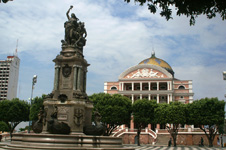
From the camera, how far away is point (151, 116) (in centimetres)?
4419

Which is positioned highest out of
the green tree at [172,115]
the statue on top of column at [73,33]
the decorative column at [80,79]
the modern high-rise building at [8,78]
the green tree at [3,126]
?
the modern high-rise building at [8,78]

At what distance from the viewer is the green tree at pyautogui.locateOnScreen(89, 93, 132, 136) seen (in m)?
40.3

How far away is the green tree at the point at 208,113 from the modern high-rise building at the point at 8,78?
3547 inches

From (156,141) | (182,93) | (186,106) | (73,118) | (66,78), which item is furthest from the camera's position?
(182,93)

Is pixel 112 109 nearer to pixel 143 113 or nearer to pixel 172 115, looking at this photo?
pixel 143 113

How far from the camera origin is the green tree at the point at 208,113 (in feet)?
135

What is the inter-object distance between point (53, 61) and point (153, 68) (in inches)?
2079

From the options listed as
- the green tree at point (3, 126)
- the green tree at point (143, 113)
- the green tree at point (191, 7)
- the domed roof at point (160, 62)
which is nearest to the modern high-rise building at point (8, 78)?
the green tree at point (3, 126)

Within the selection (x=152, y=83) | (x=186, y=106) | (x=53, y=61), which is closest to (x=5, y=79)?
(x=152, y=83)

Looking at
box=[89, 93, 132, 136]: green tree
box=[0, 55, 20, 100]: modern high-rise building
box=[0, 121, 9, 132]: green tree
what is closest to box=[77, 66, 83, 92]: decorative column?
box=[89, 93, 132, 136]: green tree

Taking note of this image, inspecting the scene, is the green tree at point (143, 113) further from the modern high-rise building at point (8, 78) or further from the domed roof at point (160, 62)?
the modern high-rise building at point (8, 78)

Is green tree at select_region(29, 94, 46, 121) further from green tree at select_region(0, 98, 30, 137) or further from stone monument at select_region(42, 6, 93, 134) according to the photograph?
stone monument at select_region(42, 6, 93, 134)

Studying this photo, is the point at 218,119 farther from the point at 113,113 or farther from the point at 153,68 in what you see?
the point at 153,68

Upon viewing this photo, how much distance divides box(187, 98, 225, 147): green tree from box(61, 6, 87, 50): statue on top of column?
2966cm
